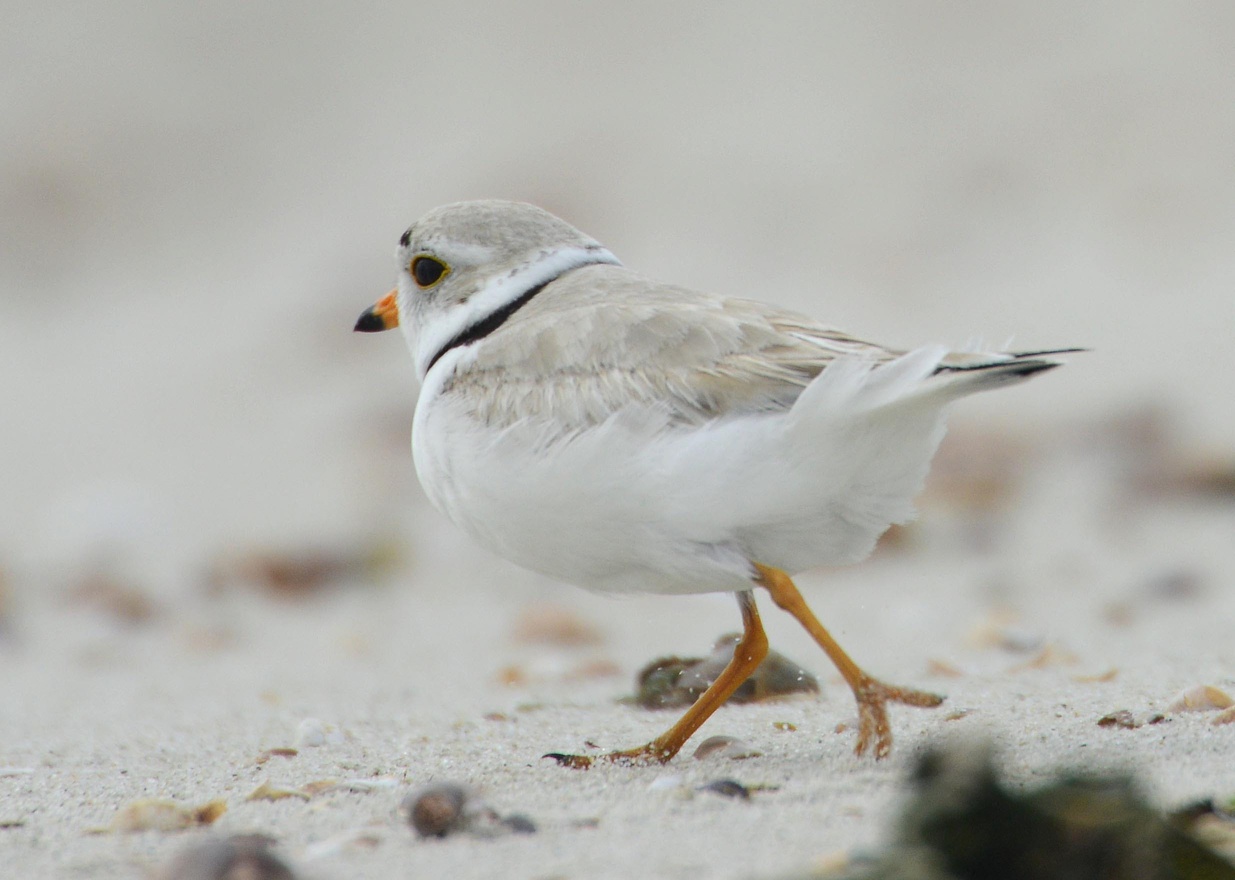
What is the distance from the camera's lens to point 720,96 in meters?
12.3

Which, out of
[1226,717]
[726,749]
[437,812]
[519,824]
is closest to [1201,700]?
[1226,717]

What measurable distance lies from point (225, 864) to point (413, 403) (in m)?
6.64

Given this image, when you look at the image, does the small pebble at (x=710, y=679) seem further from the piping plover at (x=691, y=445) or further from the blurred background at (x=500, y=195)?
the blurred background at (x=500, y=195)

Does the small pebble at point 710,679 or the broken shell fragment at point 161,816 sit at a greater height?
the broken shell fragment at point 161,816

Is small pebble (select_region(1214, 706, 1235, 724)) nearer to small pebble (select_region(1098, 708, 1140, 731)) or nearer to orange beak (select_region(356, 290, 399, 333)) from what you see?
small pebble (select_region(1098, 708, 1140, 731))

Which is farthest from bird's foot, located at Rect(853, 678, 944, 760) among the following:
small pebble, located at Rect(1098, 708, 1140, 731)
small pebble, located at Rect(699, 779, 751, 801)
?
small pebble, located at Rect(1098, 708, 1140, 731)

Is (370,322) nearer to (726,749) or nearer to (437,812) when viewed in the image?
(726,749)

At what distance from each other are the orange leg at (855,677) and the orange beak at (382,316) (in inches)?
58.2

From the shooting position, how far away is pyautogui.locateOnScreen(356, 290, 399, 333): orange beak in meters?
4.15

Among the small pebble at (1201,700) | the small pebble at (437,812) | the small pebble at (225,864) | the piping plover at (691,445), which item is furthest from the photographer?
the small pebble at (1201,700)

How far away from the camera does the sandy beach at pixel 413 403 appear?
311 cm

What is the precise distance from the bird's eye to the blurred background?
348 centimetres

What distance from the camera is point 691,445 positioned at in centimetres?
300

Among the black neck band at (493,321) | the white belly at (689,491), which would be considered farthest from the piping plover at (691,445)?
the black neck band at (493,321)
